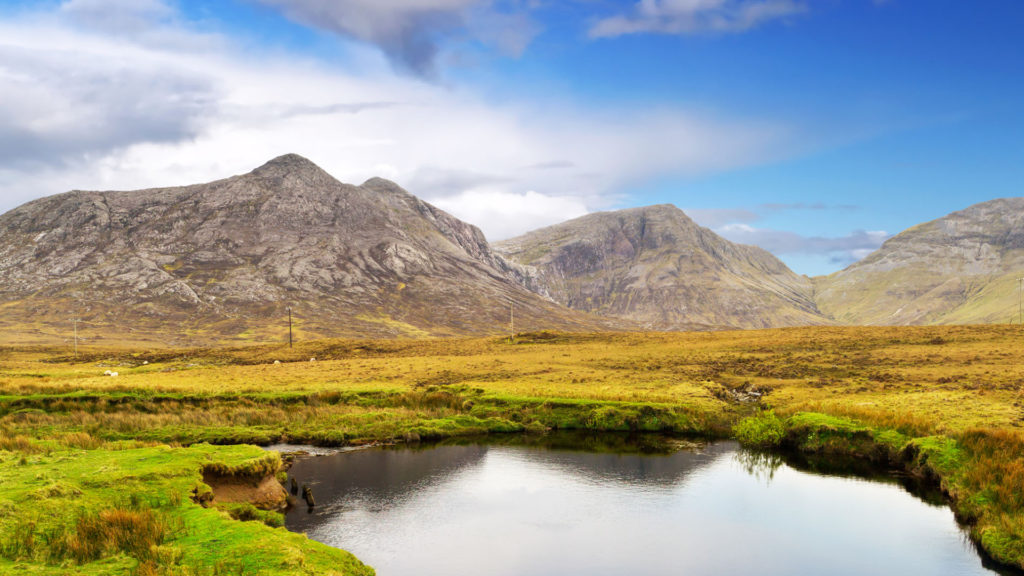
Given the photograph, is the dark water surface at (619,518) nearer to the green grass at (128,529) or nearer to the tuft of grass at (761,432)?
the tuft of grass at (761,432)

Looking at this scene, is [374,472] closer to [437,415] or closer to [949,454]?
[437,415]

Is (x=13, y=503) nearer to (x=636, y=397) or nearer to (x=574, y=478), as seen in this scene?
(x=574, y=478)

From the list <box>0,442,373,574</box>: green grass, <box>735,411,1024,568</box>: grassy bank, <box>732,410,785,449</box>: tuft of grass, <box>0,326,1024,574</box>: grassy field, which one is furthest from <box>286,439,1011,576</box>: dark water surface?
<box>0,442,373,574</box>: green grass

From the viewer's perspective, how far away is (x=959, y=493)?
1148 inches

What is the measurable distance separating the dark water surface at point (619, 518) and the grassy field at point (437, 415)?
3.09 meters

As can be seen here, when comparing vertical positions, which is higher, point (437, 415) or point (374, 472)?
point (437, 415)

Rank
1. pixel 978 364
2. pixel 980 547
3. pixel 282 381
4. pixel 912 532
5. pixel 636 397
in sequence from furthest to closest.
Result: pixel 282 381 → pixel 978 364 → pixel 636 397 → pixel 912 532 → pixel 980 547

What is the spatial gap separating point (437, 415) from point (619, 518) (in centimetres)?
2362

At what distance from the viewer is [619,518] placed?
2969 cm


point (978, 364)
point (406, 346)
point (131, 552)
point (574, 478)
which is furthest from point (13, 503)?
point (406, 346)

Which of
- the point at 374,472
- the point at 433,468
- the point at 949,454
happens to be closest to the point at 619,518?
the point at 433,468

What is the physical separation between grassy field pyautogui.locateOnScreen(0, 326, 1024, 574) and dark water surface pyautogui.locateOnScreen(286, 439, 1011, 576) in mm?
3094

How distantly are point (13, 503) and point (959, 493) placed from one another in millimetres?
36882

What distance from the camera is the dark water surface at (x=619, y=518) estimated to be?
2483 cm
